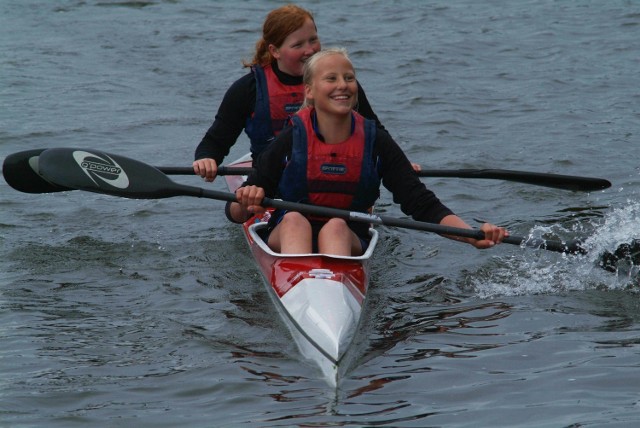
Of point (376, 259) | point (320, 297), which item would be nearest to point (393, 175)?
point (320, 297)

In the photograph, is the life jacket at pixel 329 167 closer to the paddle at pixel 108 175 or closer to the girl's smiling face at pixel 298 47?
the paddle at pixel 108 175

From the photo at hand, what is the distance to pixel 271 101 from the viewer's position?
23.3 feet

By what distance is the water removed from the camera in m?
4.70

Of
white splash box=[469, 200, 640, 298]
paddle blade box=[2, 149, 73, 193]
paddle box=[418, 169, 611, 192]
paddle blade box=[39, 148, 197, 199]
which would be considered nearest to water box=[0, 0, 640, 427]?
white splash box=[469, 200, 640, 298]

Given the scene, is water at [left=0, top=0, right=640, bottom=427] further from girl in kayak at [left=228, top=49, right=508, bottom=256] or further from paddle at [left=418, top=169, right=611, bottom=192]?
girl in kayak at [left=228, top=49, right=508, bottom=256]

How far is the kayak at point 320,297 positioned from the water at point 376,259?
4.7 inches

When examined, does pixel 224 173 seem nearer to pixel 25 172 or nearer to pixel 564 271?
pixel 25 172

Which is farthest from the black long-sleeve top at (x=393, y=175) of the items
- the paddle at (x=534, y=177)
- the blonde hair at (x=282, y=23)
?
the blonde hair at (x=282, y=23)

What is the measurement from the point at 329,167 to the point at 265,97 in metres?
1.31

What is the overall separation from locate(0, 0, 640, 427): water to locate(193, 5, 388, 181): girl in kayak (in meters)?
0.79

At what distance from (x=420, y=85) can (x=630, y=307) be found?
22.1 feet

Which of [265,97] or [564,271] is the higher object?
[265,97]

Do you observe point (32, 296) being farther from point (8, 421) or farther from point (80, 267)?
point (8, 421)

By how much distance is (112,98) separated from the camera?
11.7 m
